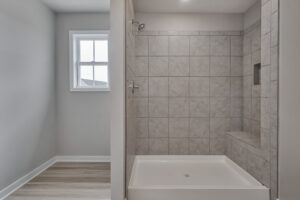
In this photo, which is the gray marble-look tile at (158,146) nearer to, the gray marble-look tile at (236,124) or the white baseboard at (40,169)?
the white baseboard at (40,169)

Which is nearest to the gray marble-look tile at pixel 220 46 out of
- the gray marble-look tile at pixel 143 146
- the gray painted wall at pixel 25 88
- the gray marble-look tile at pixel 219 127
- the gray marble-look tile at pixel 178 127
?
the gray marble-look tile at pixel 219 127

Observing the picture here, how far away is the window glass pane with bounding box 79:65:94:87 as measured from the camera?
13.0 feet

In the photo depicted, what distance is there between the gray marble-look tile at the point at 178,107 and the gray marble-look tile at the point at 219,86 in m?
0.45

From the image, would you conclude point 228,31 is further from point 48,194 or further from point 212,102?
point 48,194

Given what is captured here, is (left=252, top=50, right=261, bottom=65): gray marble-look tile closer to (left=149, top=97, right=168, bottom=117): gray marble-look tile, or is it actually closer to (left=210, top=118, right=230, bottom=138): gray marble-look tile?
(left=210, top=118, right=230, bottom=138): gray marble-look tile

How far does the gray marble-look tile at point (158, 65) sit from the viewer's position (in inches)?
134

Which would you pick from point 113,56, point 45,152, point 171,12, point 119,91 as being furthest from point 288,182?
point 45,152

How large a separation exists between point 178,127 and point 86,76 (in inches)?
73.3

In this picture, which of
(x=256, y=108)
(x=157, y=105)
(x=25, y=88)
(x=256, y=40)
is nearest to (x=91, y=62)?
(x=25, y=88)

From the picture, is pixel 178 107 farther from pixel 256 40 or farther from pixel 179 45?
pixel 256 40

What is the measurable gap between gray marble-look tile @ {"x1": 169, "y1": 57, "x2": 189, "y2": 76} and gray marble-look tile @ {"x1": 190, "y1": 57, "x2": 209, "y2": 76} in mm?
78

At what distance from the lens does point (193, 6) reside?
3209 mm

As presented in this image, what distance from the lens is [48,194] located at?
260cm

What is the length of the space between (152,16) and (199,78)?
1.20 meters
